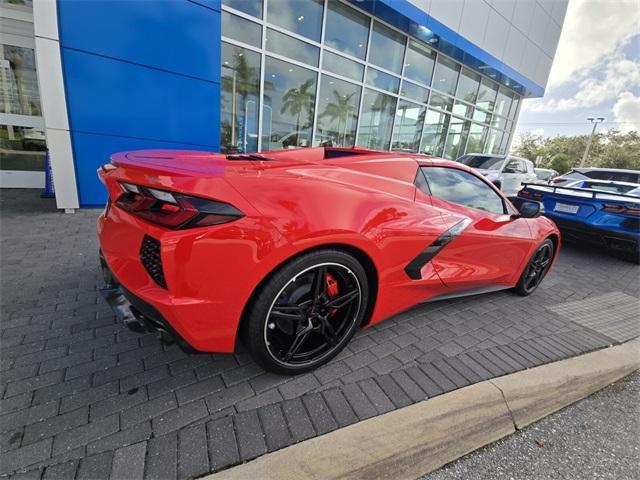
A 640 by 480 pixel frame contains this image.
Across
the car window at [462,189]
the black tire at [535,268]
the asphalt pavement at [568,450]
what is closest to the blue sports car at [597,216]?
the black tire at [535,268]

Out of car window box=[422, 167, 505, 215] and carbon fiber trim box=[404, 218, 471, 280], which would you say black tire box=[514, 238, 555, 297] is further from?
carbon fiber trim box=[404, 218, 471, 280]

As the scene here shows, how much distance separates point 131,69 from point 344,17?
5.55 m

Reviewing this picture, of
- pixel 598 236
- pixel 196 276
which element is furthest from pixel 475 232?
pixel 598 236

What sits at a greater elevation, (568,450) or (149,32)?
(149,32)

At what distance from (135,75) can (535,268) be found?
6320mm

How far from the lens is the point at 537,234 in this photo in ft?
10.7

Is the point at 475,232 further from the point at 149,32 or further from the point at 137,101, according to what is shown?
the point at 149,32

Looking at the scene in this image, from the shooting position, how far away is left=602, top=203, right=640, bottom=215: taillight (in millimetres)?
4664

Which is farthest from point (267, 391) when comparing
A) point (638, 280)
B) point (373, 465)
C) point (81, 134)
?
point (638, 280)

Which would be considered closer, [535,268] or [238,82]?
[535,268]

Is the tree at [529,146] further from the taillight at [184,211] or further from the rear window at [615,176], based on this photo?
the taillight at [184,211]

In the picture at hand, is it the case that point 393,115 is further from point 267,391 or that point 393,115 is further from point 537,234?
point 267,391

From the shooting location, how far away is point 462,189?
8.64ft

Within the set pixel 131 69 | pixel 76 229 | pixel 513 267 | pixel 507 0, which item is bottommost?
pixel 76 229
